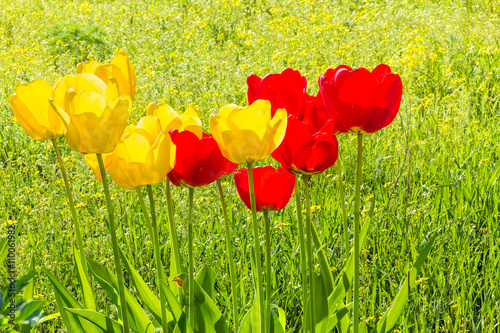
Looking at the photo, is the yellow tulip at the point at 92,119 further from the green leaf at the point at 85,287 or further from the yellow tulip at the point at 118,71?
the green leaf at the point at 85,287

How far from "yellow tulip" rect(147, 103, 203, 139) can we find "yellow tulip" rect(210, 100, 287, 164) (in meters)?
0.16

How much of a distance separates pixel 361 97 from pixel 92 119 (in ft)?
1.61

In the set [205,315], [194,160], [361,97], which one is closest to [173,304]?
[205,315]

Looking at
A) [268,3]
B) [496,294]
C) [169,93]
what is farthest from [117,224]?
[268,3]

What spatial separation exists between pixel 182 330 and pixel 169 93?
315 cm

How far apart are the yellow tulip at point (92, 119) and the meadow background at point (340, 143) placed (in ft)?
2.57

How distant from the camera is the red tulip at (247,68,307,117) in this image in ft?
3.82

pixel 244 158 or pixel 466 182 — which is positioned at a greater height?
pixel 244 158

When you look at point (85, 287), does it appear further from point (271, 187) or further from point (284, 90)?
point (284, 90)

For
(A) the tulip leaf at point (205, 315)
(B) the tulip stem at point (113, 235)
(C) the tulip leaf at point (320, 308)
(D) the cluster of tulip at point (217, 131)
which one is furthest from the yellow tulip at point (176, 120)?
(C) the tulip leaf at point (320, 308)

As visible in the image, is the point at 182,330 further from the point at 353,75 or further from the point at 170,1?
the point at 170,1

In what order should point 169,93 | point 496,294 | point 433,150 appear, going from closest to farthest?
1. point 496,294
2. point 433,150
3. point 169,93

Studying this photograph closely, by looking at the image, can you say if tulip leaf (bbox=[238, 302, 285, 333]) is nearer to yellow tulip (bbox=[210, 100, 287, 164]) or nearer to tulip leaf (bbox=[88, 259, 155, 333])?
tulip leaf (bbox=[88, 259, 155, 333])

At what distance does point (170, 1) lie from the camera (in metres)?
7.13
